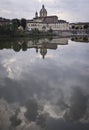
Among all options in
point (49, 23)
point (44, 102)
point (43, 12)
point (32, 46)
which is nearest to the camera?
point (44, 102)

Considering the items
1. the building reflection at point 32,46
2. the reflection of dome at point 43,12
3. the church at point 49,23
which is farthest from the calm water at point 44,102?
the reflection of dome at point 43,12

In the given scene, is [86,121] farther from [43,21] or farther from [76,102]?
[43,21]

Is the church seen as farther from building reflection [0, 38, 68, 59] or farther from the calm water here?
the calm water

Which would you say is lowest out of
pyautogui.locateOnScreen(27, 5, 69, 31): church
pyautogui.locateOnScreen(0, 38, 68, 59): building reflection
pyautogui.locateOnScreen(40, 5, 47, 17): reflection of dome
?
pyautogui.locateOnScreen(0, 38, 68, 59): building reflection

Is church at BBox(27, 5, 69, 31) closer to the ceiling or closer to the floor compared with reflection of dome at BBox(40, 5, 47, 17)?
closer to the floor

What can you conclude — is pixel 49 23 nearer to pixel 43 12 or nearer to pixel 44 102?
pixel 43 12

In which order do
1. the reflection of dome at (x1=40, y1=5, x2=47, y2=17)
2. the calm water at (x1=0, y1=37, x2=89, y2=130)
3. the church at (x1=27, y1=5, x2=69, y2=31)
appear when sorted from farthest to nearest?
the reflection of dome at (x1=40, y1=5, x2=47, y2=17) < the church at (x1=27, y1=5, x2=69, y2=31) < the calm water at (x1=0, y1=37, x2=89, y2=130)

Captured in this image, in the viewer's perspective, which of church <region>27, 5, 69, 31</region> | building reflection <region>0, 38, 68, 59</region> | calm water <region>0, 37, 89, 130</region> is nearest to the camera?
calm water <region>0, 37, 89, 130</region>

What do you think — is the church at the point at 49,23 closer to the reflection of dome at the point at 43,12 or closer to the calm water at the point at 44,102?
the reflection of dome at the point at 43,12

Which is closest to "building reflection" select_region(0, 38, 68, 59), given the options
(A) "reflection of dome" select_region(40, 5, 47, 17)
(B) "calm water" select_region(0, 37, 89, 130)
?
(B) "calm water" select_region(0, 37, 89, 130)

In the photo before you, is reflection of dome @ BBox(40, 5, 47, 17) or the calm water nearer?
the calm water

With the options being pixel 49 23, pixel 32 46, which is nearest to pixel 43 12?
pixel 49 23

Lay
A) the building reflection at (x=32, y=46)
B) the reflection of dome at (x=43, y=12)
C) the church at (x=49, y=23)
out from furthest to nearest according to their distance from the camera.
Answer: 1. the reflection of dome at (x=43, y=12)
2. the church at (x=49, y=23)
3. the building reflection at (x=32, y=46)

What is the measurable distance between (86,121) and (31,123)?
3.62ft
